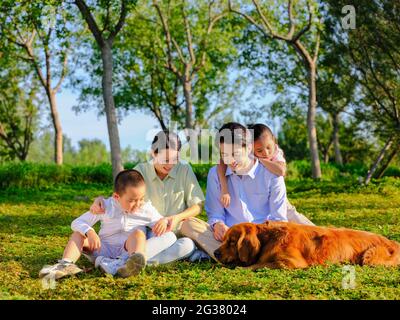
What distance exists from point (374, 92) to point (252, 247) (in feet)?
32.0

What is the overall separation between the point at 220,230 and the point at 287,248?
0.67 metres

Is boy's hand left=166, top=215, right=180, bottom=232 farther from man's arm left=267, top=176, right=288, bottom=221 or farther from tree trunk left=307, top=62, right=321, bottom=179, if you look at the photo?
tree trunk left=307, top=62, right=321, bottom=179

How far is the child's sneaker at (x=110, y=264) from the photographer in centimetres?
512

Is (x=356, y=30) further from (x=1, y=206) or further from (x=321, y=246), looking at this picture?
(x=321, y=246)

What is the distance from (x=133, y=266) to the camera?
4.94 m

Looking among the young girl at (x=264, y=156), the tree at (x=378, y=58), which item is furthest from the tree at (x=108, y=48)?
the young girl at (x=264, y=156)

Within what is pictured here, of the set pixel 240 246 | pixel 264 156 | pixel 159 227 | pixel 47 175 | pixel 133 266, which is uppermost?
pixel 264 156

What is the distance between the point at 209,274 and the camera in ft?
16.8

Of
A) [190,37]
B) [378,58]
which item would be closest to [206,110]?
[190,37]

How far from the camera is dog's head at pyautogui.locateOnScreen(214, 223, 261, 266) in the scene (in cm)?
525

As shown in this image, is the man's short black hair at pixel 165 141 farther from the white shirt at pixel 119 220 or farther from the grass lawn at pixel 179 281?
the grass lawn at pixel 179 281

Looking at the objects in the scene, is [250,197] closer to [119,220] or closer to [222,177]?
[222,177]

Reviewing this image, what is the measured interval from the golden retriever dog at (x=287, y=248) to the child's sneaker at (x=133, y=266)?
74cm
